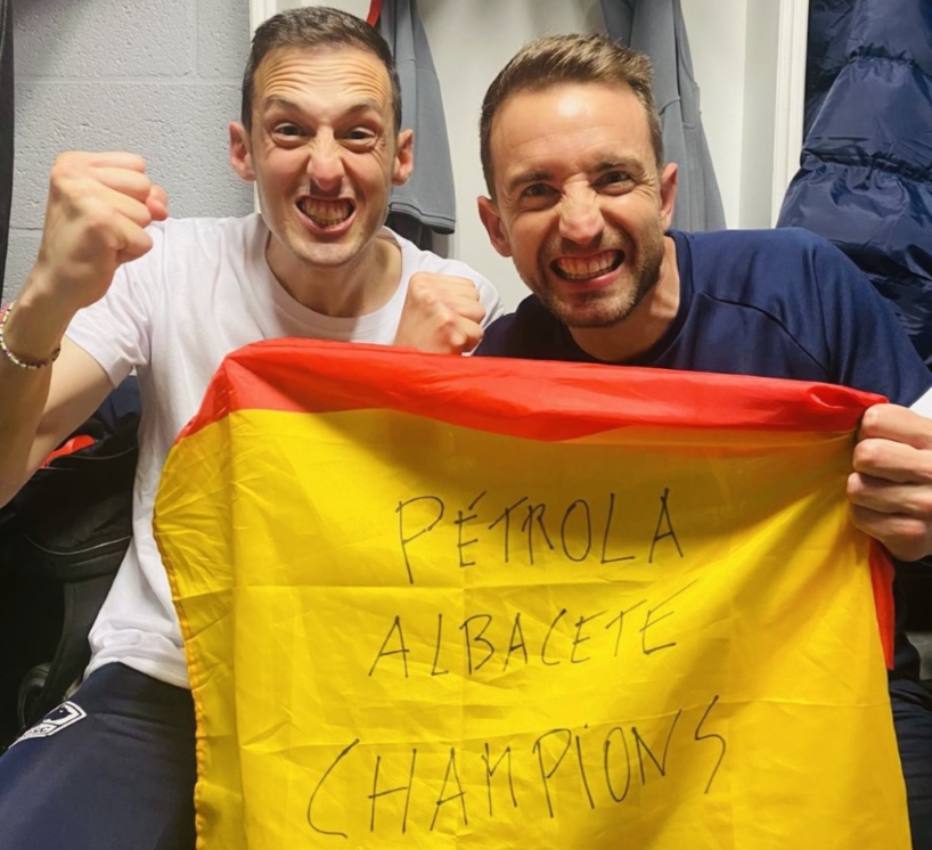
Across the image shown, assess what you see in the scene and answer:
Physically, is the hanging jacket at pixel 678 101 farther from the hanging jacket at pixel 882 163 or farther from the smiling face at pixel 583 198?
the smiling face at pixel 583 198

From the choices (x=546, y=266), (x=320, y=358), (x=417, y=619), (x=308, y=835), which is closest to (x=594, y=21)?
(x=546, y=266)

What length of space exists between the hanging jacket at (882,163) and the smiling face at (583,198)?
46cm

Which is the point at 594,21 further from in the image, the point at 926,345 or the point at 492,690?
the point at 492,690

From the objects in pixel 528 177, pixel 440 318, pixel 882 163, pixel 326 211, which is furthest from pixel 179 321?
pixel 882 163

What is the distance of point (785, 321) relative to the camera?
955mm

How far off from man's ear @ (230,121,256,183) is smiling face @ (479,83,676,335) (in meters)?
0.37

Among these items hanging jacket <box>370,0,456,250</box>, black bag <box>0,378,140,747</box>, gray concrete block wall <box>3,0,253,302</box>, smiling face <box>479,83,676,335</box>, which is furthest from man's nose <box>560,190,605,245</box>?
gray concrete block wall <box>3,0,253,302</box>

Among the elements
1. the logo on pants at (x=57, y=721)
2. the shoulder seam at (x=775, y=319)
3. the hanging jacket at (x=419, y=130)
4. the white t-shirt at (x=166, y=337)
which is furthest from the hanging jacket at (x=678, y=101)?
the logo on pants at (x=57, y=721)

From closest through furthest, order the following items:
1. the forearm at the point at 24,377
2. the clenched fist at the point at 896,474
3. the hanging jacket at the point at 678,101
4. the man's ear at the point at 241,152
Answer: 1. the clenched fist at the point at 896,474
2. the forearm at the point at 24,377
3. the man's ear at the point at 241,152
4. the hanging jacket at the point at 678,101

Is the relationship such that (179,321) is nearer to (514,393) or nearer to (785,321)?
(514,393)

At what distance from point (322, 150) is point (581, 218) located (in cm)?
33

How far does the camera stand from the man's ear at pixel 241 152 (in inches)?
44.9

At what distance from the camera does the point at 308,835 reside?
0.76 m

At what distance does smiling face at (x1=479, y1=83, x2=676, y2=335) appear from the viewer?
91 cm
